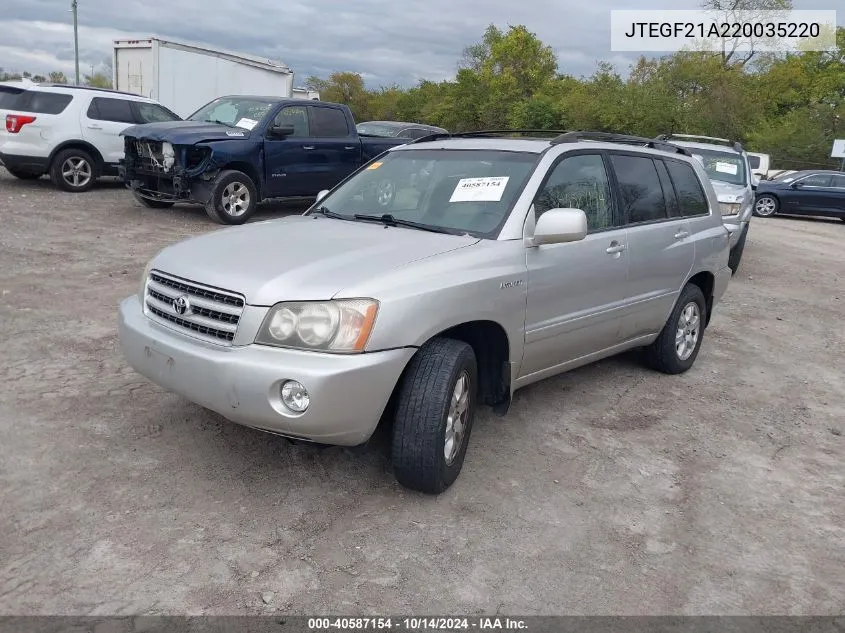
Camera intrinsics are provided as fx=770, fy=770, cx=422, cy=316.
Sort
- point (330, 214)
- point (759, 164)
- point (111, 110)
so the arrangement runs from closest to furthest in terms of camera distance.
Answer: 1. point (330, 214)
2. point (111, 110)
3. point (759, 164)

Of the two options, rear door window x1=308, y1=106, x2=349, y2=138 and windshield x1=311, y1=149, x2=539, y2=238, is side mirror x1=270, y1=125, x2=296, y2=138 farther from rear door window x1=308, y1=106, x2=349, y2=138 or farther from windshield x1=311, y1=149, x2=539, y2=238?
windshield x1=311, y1=149, x2=539, y2=238

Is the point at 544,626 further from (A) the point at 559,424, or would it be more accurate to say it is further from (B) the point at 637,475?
(A) the point at 559,424

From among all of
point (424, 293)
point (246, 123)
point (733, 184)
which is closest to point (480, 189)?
point (424, 293)

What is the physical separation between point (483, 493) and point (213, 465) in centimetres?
134

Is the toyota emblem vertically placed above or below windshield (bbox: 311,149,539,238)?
below

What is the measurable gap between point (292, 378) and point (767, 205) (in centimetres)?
2031

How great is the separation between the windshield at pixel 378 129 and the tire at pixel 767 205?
10.7 metres

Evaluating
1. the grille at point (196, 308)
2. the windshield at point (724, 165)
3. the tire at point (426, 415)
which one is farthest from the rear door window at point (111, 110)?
the tire at point (426, 415)

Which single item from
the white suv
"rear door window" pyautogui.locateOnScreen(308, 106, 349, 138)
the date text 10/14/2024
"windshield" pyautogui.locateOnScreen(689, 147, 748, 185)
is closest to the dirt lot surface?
the date text 10/14/2024

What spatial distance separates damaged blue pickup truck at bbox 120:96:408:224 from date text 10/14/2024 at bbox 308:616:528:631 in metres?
8.25

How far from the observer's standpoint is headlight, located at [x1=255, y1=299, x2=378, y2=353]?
322 centimetres

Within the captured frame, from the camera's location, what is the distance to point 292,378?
10.3 feet

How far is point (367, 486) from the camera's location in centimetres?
372

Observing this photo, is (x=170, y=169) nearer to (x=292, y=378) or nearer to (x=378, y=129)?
(x=378, y=129)
